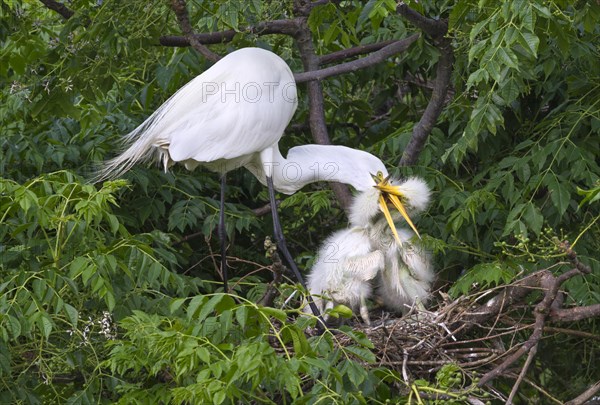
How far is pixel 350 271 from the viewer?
4.07 meters

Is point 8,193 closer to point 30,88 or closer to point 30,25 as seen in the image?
point 30,88

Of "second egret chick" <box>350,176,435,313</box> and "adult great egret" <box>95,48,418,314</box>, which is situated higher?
"adult great egret" <box>95,48,418,314</box>

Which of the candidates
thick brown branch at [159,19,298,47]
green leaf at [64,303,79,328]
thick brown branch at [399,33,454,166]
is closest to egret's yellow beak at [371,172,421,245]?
thick brown branch at [399,33,454,166]

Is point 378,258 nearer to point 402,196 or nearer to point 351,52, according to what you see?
point 402,196

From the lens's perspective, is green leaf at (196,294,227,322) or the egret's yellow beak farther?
the egret's yellow beak

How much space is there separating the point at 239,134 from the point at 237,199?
118 cm

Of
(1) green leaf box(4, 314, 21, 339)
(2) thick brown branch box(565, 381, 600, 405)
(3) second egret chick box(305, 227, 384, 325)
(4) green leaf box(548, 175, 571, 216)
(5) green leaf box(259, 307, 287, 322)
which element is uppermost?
(5) green leaf box(259, 307, 287, 322)

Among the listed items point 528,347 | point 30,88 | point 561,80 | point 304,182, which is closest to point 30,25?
point 30,88

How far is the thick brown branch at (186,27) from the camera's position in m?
4.15

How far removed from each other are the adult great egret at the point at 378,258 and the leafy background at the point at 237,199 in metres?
0.17

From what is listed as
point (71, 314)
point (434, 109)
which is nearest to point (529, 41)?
point (434, 109)

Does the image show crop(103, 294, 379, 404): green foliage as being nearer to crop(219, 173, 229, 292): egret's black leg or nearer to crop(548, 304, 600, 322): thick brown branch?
crop(548, 304, 600, 322): thick brown branch

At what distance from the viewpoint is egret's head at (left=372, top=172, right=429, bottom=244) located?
13.6ft

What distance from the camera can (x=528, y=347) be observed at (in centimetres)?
325
